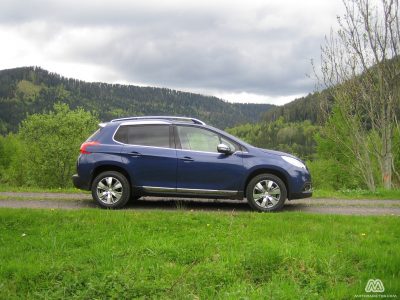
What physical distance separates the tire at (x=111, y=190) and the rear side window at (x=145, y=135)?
0.77 m

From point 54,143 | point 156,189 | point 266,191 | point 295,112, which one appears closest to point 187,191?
point 156,189

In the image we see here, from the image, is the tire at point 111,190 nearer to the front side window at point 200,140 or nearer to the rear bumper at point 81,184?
the rear bumper at point 81,184

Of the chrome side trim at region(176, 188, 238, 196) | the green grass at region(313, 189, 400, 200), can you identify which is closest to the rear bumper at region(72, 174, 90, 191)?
the chrome side trim at region(176, 188, 238, 196)

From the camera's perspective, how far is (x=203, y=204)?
959cm

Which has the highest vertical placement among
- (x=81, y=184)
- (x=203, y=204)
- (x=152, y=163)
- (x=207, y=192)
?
(x=152, y=163)

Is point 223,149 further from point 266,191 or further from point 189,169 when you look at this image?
point 266,191

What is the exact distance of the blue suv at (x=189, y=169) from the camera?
8500 millimetres

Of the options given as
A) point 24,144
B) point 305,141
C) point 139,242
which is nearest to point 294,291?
point 139,242

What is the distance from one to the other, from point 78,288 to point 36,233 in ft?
6.71

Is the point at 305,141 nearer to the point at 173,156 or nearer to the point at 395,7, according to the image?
the point at 395,7

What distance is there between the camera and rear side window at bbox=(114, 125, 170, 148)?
29.0 ft

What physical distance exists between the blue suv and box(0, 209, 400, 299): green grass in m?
1.22

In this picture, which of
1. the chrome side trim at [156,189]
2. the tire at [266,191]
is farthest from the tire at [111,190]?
the tire at [266,191]

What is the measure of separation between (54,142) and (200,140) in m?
33.0
